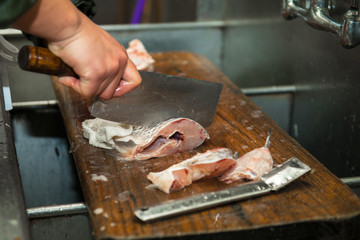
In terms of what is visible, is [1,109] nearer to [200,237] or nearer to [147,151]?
[147,151]

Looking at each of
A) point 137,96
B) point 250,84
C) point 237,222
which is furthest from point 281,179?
point 250,84

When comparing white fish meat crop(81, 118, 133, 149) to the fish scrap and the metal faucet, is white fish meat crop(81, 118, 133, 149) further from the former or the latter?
the metal faucet

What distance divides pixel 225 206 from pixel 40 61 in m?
0.59

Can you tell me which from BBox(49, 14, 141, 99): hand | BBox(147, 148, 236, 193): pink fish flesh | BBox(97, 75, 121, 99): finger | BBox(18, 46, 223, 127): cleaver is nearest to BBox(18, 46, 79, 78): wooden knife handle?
BBox(49, 14, 141, 99): hand

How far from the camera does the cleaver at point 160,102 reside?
1.44 metres

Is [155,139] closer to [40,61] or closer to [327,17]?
[40,61]

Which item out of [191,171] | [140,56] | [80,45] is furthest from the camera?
[140,56]

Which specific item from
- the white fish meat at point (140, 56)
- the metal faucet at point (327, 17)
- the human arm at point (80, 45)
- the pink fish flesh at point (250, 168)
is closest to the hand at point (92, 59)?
the human arm at point (80, 45)

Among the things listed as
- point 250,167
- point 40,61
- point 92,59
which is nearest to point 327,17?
point 250,167

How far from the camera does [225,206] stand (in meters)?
1.12

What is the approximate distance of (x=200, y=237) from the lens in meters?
1.04

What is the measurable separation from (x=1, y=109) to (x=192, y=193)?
0.73 metres

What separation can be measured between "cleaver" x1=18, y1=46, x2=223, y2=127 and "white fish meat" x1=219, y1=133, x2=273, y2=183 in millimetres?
278

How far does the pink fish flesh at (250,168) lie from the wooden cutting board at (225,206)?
1.8 inches
